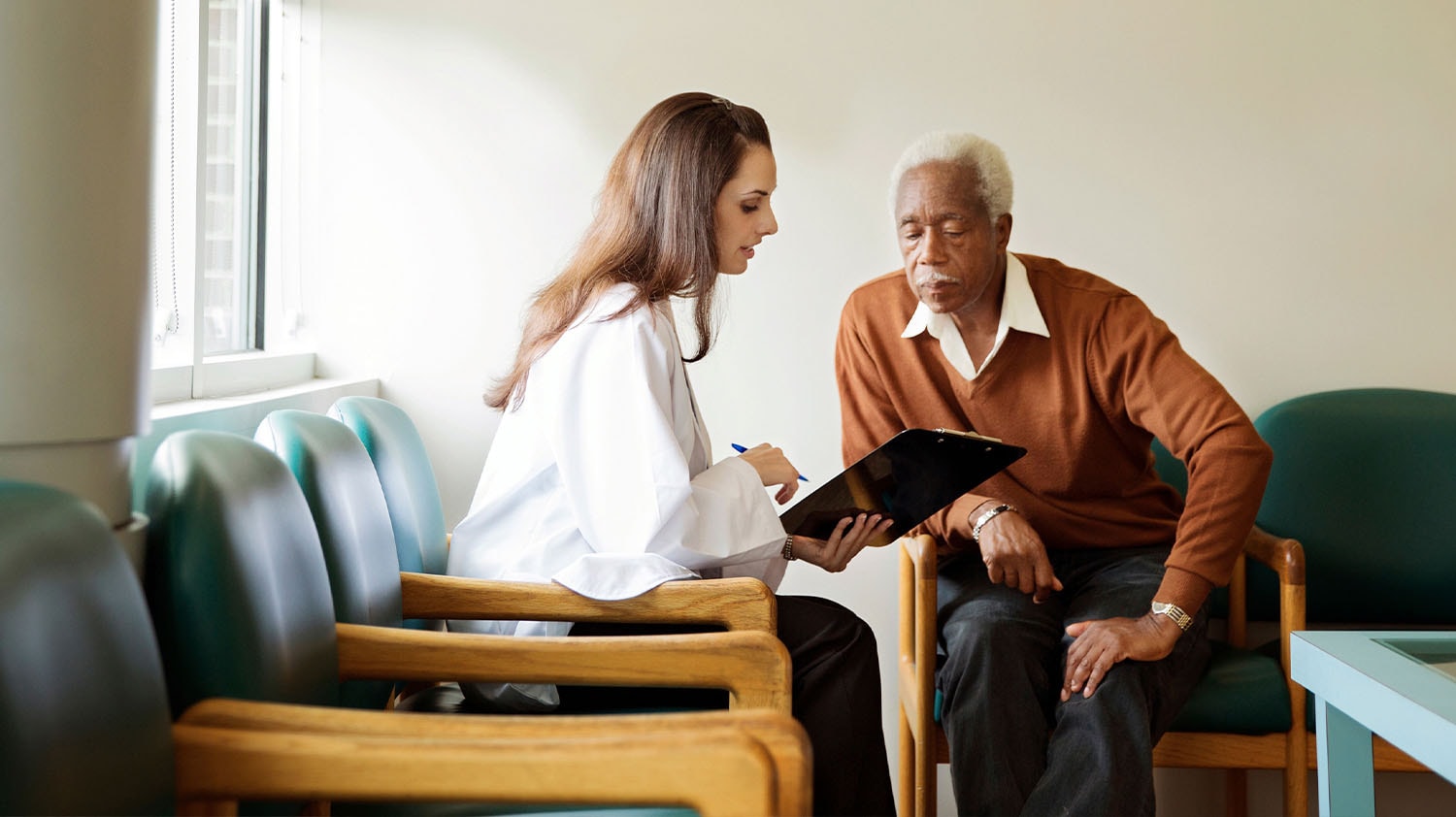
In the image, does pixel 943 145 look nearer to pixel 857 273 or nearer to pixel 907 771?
pixel 857 273

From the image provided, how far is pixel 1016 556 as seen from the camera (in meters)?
2.24

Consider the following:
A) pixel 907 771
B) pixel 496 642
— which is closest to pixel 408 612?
pixel 496 642

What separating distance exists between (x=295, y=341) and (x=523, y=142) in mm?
737

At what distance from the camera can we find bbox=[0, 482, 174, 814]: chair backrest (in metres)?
0.84

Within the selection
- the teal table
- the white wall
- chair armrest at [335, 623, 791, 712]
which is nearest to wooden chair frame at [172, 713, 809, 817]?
chair armrest at [335, 623, 791, 712]

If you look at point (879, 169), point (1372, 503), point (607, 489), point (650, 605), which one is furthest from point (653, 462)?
point (1372, 503)

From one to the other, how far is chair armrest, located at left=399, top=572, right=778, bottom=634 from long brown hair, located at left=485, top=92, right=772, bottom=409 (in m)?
0.35

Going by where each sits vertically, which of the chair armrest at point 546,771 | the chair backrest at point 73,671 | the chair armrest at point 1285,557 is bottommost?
the chair armrest at point 1285,557

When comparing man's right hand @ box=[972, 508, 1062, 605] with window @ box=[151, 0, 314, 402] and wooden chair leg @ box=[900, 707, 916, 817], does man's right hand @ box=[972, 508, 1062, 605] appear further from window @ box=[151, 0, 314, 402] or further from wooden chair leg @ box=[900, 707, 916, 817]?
window @ box=[151, 0, 314, 402]

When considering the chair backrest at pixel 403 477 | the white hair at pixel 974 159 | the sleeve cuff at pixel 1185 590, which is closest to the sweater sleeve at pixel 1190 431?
the sleeve cuff at pixel 1185 590

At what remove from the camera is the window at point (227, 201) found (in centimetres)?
222

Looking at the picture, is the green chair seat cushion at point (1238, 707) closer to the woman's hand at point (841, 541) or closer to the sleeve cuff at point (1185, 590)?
the sleeve cuff at point (1185, 590)

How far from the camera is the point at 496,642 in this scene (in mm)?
1413

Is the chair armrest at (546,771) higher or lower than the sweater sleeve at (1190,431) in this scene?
lower
